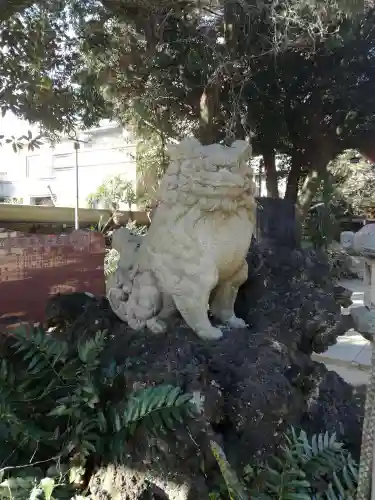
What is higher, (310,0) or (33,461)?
(310,0)

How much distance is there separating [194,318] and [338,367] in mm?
3358

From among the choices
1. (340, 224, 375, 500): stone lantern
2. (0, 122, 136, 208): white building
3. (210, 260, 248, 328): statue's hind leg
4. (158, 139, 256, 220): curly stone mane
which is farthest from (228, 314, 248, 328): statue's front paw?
(0, 122, 136, 208): white building

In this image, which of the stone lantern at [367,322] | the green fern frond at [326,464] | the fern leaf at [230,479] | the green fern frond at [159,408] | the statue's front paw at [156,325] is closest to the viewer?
the stone lantern at [367,322]

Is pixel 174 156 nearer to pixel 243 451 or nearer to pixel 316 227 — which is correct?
pixel 243 451

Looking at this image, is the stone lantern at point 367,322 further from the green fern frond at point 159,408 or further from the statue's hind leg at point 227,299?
the statue's hind leg at point 227,299

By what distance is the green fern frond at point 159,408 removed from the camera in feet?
6.82

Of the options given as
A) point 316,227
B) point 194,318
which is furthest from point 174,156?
point 316,227

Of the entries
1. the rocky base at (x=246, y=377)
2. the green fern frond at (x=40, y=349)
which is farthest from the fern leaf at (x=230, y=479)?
the green fern frond at (x=40, y=349)

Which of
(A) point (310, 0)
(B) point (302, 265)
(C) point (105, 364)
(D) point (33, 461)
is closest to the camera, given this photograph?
(D) point (33, 461)

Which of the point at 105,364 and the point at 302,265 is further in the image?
the point at 302,265

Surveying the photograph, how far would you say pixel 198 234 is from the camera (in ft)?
8.84

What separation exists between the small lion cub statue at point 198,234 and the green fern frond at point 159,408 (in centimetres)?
58

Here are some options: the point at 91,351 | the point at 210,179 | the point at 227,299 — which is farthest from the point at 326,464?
the point at 210,179

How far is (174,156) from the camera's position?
9.16ft
